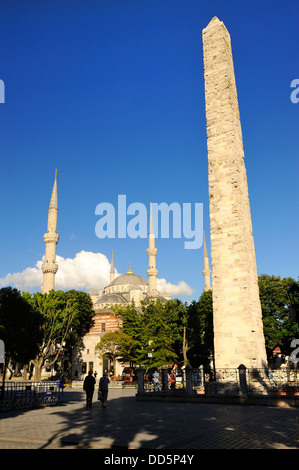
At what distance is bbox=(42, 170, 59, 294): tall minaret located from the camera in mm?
43281

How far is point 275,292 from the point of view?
3991cm

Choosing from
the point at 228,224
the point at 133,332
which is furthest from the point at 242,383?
the point at 133,332

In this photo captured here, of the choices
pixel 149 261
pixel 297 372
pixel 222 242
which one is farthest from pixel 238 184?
pixel 149 261

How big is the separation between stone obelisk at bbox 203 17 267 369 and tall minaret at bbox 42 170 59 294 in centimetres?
2911

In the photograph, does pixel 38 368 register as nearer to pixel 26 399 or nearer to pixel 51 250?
pixel 51 250

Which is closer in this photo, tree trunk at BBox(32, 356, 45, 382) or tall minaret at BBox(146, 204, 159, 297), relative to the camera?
tree trunk at BBox(32, 356, 45, 382)

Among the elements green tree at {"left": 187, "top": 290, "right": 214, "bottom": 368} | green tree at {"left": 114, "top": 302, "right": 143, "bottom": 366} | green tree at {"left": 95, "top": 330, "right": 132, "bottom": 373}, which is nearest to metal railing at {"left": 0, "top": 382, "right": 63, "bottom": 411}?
green tree at {"left": 114, "top": 302, "right": 143, "bottom": 366}

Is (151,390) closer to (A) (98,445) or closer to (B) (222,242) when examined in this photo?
(B) (222,242)

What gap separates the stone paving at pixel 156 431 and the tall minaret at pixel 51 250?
3278 cm

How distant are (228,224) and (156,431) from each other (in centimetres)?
1201

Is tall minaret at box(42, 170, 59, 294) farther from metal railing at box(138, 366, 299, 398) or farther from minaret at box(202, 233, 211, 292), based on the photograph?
metal railing at box(138, 366, 299, 398)

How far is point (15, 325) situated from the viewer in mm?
17875

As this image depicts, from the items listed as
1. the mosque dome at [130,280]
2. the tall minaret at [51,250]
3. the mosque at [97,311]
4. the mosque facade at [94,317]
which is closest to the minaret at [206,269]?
the mosque at [97,311]

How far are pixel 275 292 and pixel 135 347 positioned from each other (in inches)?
659
